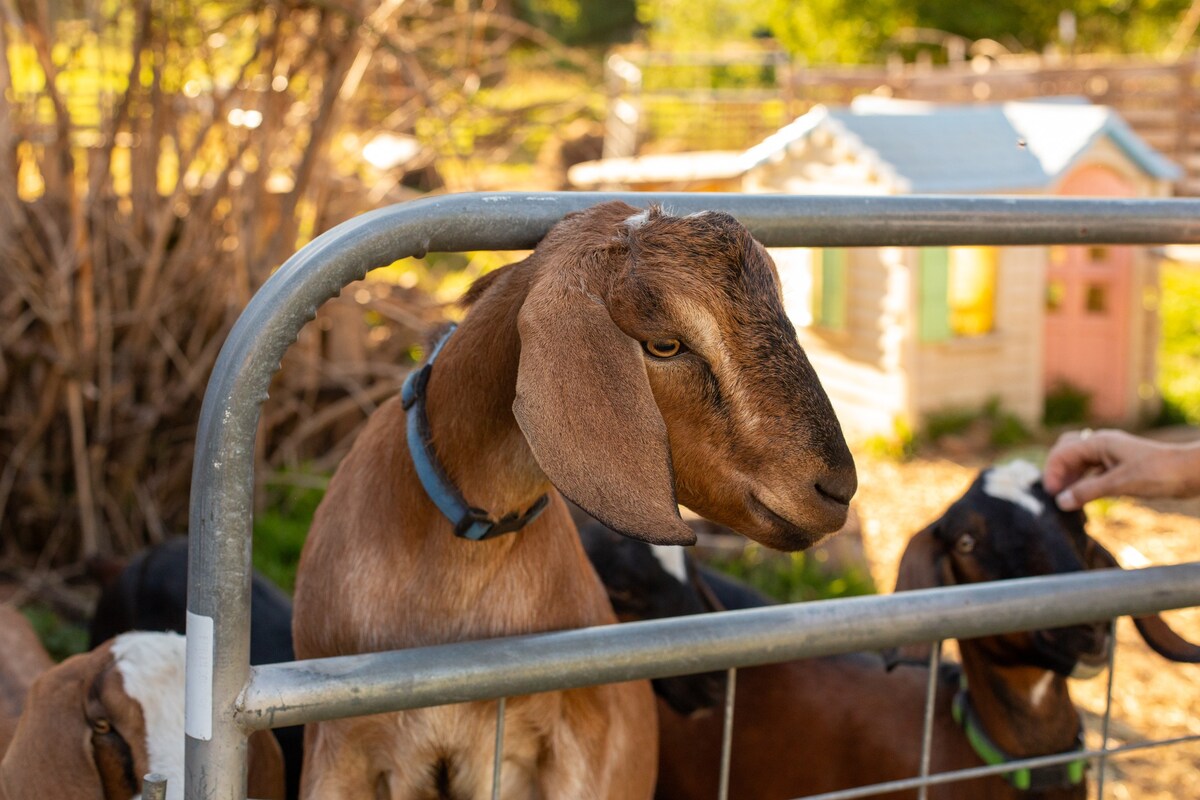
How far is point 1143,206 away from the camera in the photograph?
67.1 inches

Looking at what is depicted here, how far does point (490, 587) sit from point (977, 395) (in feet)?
24.9

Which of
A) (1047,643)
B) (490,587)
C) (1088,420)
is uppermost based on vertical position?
(490,587)

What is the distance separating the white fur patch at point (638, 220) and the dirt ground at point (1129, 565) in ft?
11.0

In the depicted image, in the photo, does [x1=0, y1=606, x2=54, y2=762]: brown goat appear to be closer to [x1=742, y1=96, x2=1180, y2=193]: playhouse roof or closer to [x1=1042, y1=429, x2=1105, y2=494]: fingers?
[x1=1042, y1=429, x2=1105, y2=494]: fingers

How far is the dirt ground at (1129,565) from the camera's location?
432 centimetres

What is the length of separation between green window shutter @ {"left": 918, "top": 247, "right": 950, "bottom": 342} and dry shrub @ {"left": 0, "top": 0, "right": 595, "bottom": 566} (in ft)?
12.8

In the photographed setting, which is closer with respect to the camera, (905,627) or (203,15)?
(905,627)

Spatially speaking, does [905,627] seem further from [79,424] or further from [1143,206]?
[79,424]

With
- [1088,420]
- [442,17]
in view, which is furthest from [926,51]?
[442,17]

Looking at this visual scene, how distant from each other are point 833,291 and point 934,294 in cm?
87

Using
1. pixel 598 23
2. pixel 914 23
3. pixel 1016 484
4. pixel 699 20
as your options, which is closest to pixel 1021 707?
pixel 1016 484

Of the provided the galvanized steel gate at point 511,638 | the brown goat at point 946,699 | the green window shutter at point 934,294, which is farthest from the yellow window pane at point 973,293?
the galvanized steel gate at point 511,638

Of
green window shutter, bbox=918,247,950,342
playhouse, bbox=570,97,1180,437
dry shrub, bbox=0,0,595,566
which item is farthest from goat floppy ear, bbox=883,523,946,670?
green window shutter, bbox=918,247,950,342

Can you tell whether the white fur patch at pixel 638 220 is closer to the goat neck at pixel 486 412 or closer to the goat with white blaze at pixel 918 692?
the goat neck at pixel 486 412
